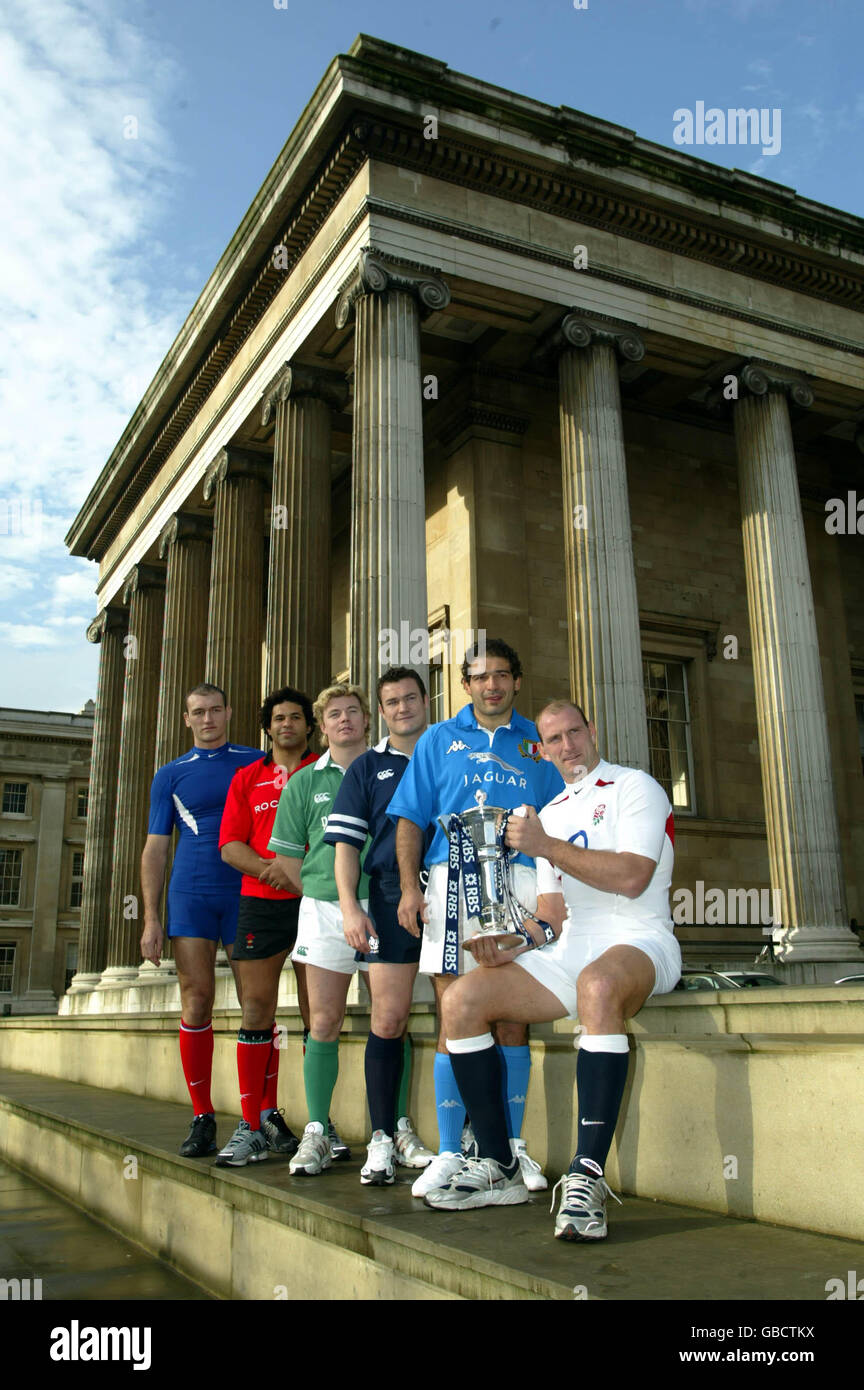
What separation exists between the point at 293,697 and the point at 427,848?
170 cm

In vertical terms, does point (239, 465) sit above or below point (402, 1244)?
above

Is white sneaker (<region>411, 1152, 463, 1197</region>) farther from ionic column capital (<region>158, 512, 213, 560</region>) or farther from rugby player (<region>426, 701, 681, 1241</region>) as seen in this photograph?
ionic column capital (<region>158, 512, 213, 560</region>)

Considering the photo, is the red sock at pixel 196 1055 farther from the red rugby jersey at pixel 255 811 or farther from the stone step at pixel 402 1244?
the red rugby jersey at pixel 255 811

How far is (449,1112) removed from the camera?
14.5 ft

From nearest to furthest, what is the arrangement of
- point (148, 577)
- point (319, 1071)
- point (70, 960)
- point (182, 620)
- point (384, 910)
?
point (384, 910), point (319, 1071), point (182, 620), point (148, 577), point (70, 960)

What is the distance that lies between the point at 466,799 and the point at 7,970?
5430 centimetres

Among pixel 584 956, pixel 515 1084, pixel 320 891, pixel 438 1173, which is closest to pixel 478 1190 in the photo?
pixel 438 1173

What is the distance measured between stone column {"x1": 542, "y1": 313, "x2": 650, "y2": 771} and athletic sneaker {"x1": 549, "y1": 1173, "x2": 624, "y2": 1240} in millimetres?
10826

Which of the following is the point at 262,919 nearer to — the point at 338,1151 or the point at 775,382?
the point at 338,1151

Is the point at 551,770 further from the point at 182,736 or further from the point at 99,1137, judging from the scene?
the point at 182,736

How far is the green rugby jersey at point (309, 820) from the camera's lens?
5.52 meters

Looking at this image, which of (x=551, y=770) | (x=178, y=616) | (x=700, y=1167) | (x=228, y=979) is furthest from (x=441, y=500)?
(x=700, y=1167)

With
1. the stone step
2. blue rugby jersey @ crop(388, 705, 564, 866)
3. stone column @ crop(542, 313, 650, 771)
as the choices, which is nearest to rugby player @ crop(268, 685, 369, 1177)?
the stone step

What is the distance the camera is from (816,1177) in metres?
3.46
